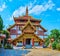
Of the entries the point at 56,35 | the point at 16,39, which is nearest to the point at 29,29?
the point at 16,39

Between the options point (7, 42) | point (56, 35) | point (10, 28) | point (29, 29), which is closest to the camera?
point (7, 42)

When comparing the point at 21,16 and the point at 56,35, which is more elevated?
the point at 21,16

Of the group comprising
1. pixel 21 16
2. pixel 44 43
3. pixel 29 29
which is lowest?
pixel 44 43

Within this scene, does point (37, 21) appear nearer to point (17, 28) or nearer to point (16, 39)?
point (17, 28)

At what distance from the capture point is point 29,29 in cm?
2903

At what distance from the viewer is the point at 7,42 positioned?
991 inches

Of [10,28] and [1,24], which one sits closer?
[1,24]

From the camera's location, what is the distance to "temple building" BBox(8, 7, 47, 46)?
94.7ft

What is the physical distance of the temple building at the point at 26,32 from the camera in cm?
2886

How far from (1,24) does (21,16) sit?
23.1 feet

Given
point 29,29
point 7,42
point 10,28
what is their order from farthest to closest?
point 10,28 < point 29,29 < point 7,42

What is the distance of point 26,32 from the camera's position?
28.7 meters

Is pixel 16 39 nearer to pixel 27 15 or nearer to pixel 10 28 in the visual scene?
pixel 10 28

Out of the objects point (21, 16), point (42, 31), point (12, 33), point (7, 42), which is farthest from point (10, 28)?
point (7, 42)
